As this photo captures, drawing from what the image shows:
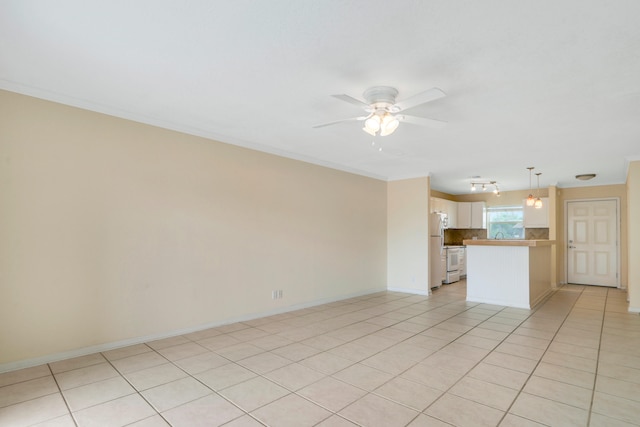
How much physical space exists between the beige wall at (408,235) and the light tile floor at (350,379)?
214 cm

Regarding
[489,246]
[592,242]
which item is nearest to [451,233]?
[592,242]

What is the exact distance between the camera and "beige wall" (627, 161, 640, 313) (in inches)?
195

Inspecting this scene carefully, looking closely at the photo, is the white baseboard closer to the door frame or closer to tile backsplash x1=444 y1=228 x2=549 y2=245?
tile backsplash x1=444 y1=228 x2=549 y2=245

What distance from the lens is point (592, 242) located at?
24.9 feet

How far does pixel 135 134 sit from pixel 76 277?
1.54m

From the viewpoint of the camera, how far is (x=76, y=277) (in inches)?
122

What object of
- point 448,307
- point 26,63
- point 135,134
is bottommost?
point 448,307

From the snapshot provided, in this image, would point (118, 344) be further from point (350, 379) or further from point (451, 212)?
point (451, 212)

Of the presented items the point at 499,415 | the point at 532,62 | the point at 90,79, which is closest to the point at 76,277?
the point at 90,79

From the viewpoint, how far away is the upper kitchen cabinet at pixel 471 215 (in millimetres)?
8867

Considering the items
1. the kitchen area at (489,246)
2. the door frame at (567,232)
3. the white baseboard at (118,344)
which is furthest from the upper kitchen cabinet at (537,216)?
the white baseboard at (118,344)

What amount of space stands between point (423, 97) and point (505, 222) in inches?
310

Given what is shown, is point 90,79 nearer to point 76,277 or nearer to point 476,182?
point 76,277

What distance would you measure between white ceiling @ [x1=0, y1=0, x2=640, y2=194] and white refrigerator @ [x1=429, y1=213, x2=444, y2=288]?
10.4ft
